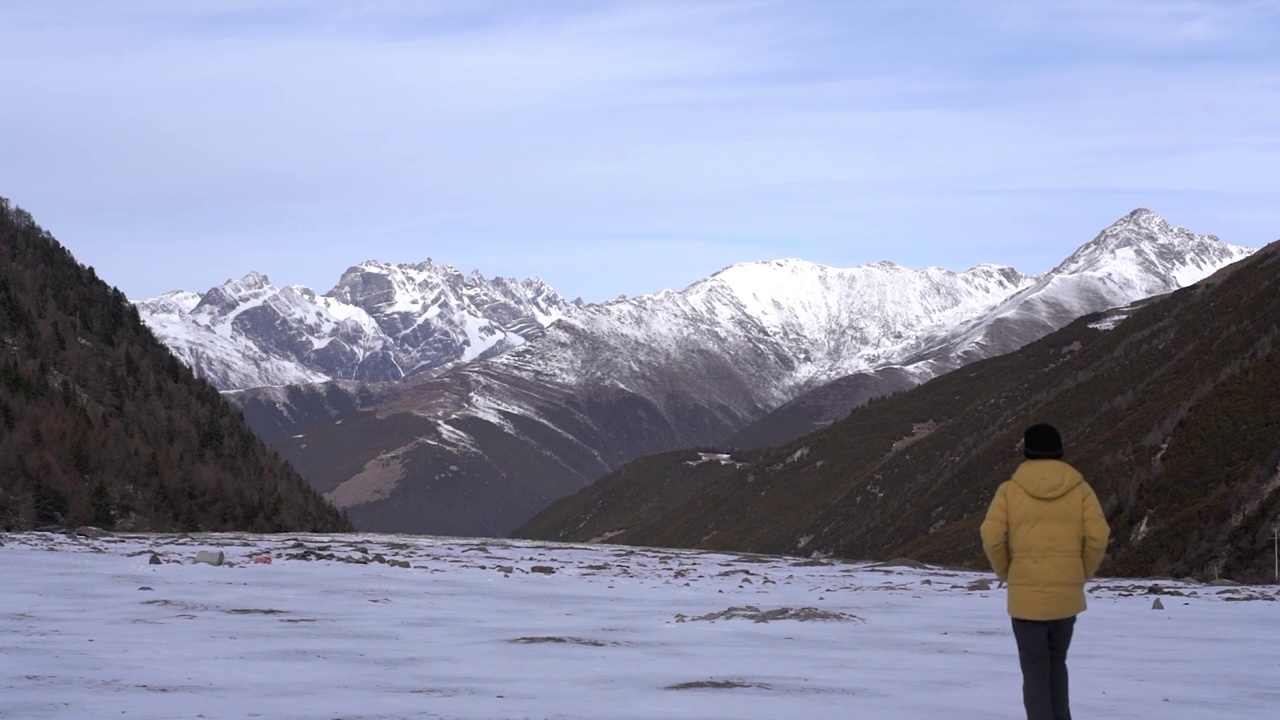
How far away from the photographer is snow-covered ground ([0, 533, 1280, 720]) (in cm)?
1562

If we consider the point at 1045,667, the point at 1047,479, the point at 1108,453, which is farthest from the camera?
the point at 1108,453

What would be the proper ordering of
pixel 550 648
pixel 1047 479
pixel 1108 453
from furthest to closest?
pixel 1108 453, pixel 550 648, pixel 1047 479

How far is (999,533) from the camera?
46.1 feet

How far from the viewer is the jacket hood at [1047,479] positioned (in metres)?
13.8

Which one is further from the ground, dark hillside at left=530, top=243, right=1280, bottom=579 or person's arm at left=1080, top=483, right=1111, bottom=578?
dark hillside at left=530, top=243, right=1280, bottom=579

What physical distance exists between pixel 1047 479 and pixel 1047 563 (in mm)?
807

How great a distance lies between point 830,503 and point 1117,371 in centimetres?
4220

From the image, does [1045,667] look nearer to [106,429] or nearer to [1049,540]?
[1049,540]

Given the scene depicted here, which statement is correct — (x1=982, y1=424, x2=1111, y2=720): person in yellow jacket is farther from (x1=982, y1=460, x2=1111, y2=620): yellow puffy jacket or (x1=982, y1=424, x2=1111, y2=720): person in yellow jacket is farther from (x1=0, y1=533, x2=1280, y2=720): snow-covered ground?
(x1=0, y1=533, x2=1280, y2=720): snow-covered ground

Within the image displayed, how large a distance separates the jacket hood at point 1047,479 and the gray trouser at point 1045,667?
49.0 inches

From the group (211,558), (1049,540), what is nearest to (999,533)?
(1049,540)

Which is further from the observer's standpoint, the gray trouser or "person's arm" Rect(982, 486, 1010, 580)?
"person's arm" Rect(982, 486, 1010, 580)

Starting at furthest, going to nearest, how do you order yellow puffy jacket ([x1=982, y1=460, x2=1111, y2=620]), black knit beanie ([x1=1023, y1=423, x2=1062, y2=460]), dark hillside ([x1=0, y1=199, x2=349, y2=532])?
dark hillside ([x1=0, y1=199, x2=349, y2=532])
black knit beanie ([x1=1023, y1=423, x2=1062, y2=460])
yellow puffy jacket ([x1=982, y1=460, x2=1111, y2=620])

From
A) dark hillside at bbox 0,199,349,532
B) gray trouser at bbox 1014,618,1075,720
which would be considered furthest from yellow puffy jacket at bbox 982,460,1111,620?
dark hillside at bbox 0,199,349,532
